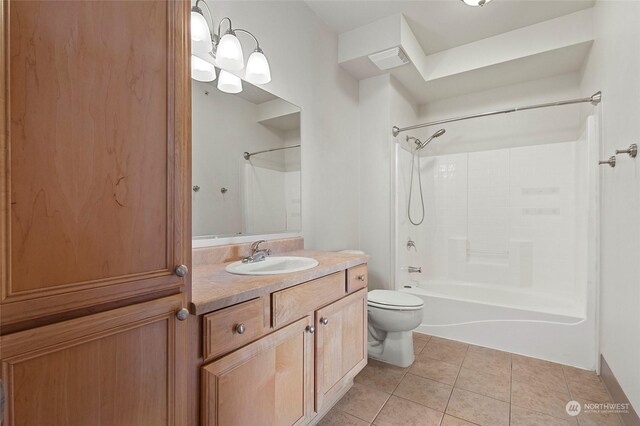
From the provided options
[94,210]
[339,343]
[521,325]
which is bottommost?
[521,325]

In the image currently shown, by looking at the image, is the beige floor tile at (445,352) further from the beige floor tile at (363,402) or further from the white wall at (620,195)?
the white wall at (620,195)

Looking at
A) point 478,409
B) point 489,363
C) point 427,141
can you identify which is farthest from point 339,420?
point 427,141

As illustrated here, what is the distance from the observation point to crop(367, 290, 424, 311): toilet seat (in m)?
2.09

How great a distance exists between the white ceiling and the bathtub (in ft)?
7.37

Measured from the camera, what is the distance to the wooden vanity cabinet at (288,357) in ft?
3.14

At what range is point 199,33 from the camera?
137cm

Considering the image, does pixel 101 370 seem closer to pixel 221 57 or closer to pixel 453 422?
pixel 221 57

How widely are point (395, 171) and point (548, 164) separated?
1.53 meters

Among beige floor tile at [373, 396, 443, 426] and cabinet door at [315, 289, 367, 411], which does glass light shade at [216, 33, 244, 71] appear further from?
beige floor tile at [373, 396, 443, 426]

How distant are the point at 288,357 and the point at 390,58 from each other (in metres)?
2.29

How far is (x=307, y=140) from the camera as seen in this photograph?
2.20m

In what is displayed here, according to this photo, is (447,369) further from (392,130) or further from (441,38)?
(441,38)

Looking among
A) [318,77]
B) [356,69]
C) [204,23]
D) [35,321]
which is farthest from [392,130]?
[35,321]

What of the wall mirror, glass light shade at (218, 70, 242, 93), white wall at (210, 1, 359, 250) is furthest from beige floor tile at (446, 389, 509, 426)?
glass light shade at (218, 70, 242, 93)
